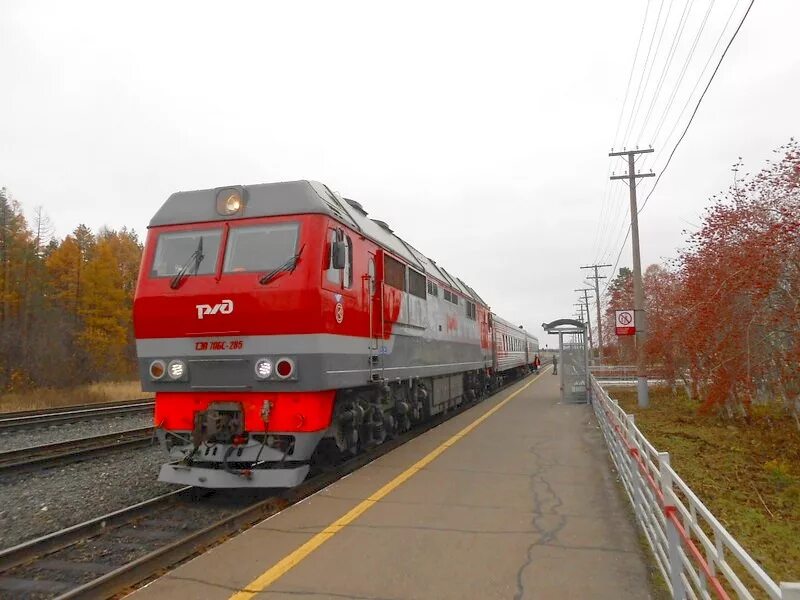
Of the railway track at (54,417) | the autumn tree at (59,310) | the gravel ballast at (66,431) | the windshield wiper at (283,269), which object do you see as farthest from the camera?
the autumn tree at (59,310)

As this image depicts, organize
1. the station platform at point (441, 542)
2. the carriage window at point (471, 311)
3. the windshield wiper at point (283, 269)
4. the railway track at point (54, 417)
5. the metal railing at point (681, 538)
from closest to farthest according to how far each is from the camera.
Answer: the metal railing at point (681, 538) < the station platform at point (441, 542) < the windshield wiper at point (283, 269) < the railway track at point (54, 417) < the carriage window at point (471, 311)

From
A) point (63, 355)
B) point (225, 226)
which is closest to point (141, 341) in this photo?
point (225, 226)

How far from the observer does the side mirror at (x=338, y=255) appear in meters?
7.25

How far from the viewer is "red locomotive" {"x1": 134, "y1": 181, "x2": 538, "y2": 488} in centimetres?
686

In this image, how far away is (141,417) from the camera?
17.3 meters

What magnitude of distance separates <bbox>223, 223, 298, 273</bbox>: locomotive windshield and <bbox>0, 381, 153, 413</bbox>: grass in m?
17.0

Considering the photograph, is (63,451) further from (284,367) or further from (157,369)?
(284,367)

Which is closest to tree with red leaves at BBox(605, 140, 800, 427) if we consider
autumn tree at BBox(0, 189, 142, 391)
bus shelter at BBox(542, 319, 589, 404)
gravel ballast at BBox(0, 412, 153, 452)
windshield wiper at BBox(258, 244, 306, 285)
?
bus shelter at BBox(542, 319, 589, 404)

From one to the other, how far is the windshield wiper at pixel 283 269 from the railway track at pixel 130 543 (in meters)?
2.61

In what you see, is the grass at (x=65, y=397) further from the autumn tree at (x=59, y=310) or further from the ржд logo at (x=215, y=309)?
the ржд logo at (x=215, y=309)

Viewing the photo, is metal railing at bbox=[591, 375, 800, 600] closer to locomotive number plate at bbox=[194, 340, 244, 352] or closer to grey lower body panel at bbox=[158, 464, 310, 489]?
grey lower body panel at bbox=[158, 464, 310, 489]

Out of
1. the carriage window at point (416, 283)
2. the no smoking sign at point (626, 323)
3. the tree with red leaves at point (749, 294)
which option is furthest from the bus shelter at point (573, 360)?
the carriage window at point (416, 283)

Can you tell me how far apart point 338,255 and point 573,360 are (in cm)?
1561

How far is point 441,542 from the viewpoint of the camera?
5371 millimetres
